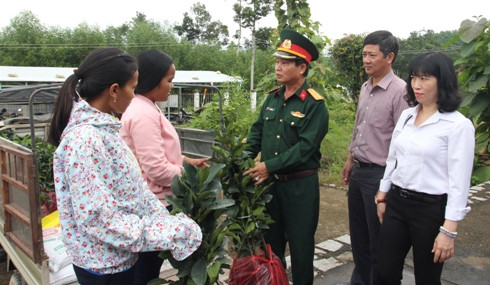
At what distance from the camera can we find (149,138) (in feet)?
6.84

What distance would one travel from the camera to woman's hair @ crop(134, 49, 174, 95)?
85.3 inches

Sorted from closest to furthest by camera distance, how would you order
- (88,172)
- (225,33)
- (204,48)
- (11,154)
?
(88,172)
(11,154)
(204,48)
(225,33)

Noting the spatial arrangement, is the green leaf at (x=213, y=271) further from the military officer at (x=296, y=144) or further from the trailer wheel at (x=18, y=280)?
the trailer wheel at (x=18, y=280)

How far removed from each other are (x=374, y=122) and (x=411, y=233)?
838 millimetres

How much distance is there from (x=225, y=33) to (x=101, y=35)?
782 inches

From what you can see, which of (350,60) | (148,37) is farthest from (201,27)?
(350,60)

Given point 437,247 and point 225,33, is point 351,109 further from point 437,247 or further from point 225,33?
point 225,33

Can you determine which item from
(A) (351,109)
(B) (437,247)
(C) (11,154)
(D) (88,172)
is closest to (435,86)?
(B) (437,247)

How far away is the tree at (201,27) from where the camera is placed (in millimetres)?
50031

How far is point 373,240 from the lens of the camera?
2.70 meters

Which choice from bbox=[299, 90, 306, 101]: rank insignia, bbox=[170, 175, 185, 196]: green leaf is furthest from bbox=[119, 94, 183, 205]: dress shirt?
bbox=[299, 90, 306, 101]: rank insignia

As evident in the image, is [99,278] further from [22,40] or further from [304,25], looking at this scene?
[22,40]

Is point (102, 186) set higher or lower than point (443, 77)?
lower

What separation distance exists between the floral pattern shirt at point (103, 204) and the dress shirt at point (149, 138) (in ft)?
1.61
